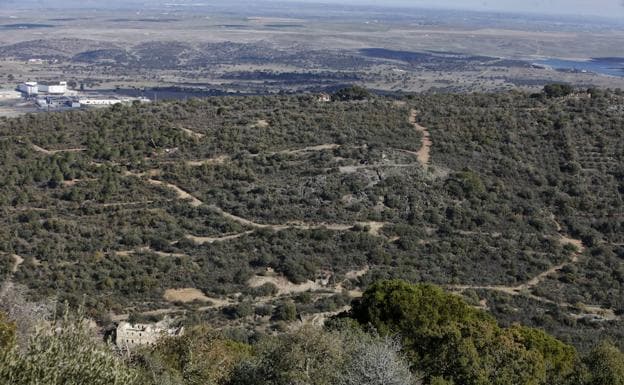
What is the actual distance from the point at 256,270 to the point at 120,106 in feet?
76.2

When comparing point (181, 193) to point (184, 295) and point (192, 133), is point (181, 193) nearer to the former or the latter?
point (192, 133)

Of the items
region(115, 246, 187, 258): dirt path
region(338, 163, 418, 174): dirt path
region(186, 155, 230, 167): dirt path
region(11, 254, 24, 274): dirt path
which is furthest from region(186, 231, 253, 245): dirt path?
region(338, 163, 418, 174): dirt path

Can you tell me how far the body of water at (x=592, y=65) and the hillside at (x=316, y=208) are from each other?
9802 cm

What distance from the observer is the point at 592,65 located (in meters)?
149

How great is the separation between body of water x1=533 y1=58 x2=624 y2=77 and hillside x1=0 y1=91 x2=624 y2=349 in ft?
322

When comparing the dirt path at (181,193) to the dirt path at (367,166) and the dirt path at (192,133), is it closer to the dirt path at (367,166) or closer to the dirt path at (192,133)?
the dirt path at (192,133)

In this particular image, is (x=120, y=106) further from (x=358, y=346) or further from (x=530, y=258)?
(x=358, y=346)

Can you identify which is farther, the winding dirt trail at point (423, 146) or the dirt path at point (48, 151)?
the winding dirt trail at point (423, 146)

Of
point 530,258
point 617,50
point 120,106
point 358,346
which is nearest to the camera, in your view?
point 358,346

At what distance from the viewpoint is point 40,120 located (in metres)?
42.4

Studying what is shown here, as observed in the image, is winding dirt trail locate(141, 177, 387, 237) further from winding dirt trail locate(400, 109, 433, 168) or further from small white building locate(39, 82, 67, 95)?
small white building locate(39, 82, 67, 95)

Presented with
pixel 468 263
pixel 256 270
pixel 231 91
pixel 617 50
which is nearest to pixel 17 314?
pixel 256 270

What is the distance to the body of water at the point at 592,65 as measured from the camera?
13500 cm

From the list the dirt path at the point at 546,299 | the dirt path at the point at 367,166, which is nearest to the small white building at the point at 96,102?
the dirt path at the point at 367,166
